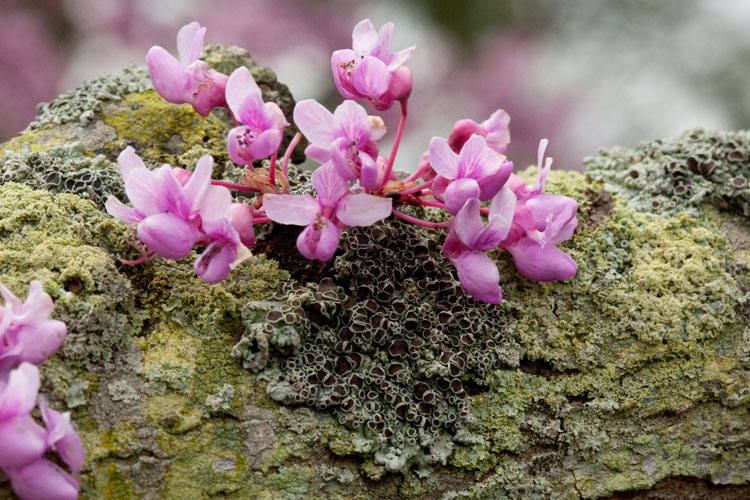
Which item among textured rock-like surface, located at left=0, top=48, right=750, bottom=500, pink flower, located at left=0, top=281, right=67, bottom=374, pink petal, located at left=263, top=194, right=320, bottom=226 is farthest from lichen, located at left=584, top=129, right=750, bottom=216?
pink flower, located at left=0, top=281, right=67, bottom=374

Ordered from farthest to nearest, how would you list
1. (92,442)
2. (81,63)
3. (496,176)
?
(81,63) → (496,176) → (92,442)

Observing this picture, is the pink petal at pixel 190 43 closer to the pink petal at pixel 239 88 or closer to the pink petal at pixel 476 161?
the pink petal at pixel 239 88

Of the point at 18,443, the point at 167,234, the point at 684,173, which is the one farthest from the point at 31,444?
the point at 684,173

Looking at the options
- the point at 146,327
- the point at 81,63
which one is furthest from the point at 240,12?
the point at 146,327

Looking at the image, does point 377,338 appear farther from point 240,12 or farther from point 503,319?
point 240,12

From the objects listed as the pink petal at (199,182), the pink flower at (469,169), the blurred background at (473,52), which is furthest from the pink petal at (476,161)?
the blurred background at (473,52)

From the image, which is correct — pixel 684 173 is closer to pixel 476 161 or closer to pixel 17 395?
pixel 476 161

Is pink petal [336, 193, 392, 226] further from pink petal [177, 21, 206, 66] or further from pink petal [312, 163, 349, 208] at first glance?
pink petal [177, 21, 206, 66]
